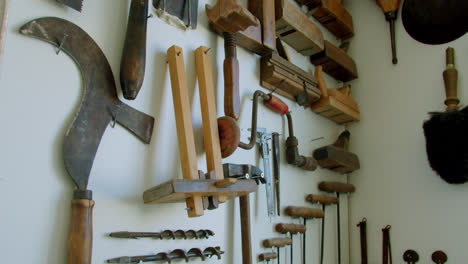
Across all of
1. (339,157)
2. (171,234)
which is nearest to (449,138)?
(339,157)

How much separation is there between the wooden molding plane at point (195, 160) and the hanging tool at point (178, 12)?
134 millimetres

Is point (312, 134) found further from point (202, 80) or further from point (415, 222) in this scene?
point (202, 80)

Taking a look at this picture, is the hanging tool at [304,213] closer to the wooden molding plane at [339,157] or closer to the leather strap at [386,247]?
the wooden molding plane at [339,157]

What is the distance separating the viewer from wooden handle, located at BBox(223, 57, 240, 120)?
5.18 feet

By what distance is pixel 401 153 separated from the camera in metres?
2.24

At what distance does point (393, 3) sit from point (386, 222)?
1333 mm

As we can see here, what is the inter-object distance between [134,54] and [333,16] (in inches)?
60.3

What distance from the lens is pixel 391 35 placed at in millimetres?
2412

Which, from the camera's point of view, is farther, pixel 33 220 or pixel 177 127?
pixel 177 127

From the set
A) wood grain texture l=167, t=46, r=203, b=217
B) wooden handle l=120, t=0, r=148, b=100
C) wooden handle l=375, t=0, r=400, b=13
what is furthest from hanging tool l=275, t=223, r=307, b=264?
wooden handle l=375, t=0, r=400, b=13

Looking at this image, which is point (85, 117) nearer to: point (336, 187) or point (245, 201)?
point (245, 201)

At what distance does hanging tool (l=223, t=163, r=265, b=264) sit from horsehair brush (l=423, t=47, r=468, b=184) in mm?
1003

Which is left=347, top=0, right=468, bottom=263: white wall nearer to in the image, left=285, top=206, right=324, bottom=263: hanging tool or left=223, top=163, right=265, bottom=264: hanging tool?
left=285, top=206, right=324, bottom=263: hanging tool

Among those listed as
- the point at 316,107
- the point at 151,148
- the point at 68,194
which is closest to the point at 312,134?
the point at 316,107
